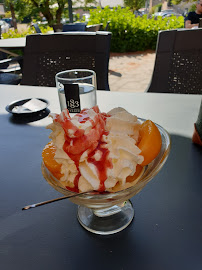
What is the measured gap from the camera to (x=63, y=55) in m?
1.42

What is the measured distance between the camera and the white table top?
2.55 ft

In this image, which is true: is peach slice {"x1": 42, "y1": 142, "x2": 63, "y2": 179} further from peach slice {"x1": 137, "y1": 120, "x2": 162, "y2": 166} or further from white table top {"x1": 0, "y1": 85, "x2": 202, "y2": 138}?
white table top {"x1": 0, "y1": 85, "x2": 202, "y2": 138}

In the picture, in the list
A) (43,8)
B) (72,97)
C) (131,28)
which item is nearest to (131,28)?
(131,28)

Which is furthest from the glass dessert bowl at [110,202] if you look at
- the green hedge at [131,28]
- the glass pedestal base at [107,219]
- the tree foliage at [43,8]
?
the tree foliage at [43,8]

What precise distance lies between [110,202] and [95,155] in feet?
0.26

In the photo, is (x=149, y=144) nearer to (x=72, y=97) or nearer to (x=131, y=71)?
(x=72, y=97)

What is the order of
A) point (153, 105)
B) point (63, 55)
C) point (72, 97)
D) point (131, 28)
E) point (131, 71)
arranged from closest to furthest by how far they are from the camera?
point (72, 97) < point (153, 105) < point (63, 55) < point (131, 71) < point (131, 28)

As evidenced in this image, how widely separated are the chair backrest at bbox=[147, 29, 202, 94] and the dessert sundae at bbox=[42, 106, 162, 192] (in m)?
0.90

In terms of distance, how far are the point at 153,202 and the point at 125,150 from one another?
0.16 metres

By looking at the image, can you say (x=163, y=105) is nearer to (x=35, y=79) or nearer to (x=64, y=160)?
(x=64, y=160)

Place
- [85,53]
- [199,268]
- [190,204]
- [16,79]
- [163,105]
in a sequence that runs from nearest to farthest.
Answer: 1. [199,268]
2. [190,204]
3. [163,105]
4. [85,53]
5. [16,79]

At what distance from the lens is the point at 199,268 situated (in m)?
0.37

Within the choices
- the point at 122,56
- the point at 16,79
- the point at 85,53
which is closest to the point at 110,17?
the point at 122,56

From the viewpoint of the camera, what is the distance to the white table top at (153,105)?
0.78 metres
